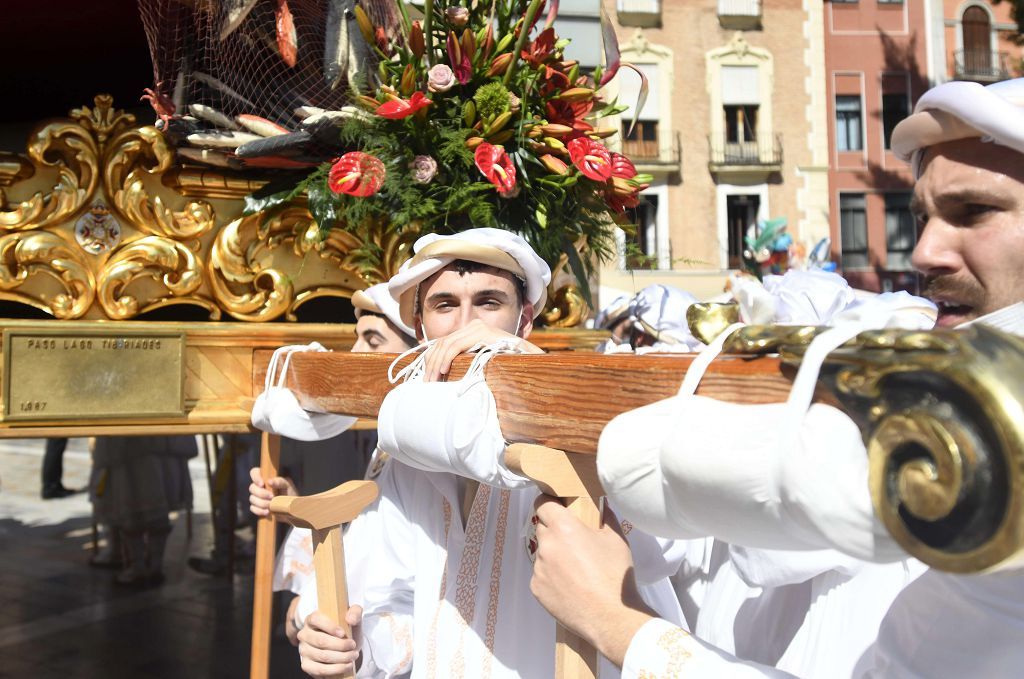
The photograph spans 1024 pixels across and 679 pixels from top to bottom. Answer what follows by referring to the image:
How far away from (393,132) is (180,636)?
310cm

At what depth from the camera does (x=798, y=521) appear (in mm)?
599

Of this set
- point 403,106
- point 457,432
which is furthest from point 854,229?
point 457,432

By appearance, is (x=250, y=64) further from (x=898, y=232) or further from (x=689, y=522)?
(x=898, y=232)

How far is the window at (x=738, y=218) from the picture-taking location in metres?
19.2

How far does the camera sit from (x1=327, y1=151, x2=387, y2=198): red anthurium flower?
199cm

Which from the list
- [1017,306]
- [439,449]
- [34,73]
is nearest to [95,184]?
[34,73]

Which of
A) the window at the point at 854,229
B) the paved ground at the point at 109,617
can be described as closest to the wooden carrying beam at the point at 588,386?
the paved ground at the point at 109,617

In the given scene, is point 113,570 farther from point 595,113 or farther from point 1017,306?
point 1017,306

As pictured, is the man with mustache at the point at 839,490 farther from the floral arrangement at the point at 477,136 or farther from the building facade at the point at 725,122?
the building facade at the point at 725,122

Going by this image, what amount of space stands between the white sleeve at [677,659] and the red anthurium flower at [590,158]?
132 cm

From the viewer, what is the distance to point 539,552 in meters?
0.96

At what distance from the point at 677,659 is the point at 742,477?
27 centimetres

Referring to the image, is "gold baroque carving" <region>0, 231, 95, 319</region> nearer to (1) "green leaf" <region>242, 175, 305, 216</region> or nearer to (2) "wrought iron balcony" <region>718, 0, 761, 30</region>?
(1) "green leaf" <region>242, 175, 305, 216</region>

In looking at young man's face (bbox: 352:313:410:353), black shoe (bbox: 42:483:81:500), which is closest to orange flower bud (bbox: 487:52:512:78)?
young man's face (bbox: 352:313:410:353)
